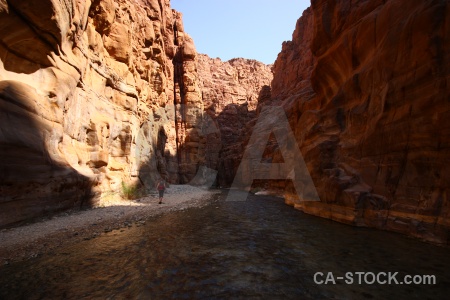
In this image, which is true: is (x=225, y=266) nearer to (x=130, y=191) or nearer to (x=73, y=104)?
(x=73, y=104)

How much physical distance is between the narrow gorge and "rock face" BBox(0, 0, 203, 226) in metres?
0.06

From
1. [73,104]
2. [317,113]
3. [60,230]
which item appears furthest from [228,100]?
[60,230]

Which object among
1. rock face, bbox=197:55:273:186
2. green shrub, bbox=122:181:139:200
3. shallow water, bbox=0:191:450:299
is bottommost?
shallow water, bbox=0:191:450:299

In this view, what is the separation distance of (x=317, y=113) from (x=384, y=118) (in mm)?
7697

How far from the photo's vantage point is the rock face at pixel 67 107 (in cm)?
1045

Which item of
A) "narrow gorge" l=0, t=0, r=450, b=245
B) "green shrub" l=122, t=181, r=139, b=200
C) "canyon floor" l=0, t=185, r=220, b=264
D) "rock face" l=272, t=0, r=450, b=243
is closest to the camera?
"canyon floor" l=0, t=185, r=220, b=264

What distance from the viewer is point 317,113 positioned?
19.9 m

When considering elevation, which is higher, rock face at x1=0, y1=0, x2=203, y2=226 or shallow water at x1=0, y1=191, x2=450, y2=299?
rock face at x1=0, y1=0, x2=203, y2=226

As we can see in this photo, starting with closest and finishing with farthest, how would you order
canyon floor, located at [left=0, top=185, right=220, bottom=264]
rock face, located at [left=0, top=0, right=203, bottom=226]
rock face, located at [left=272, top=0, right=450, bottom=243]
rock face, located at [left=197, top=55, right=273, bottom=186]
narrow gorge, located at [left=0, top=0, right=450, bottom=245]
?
1. canyon floor, located at [left=0, top=185, right=220, bottom=264]
2. rock face, located at [left=272, top=0, right=450, bottom=243]
3. narrow gorge, located at [left=0, top=0, right=450, bottom=245]
4. rock face, located at [left=0, top=0, right=203, bottom=226]
5. rock face, located at [left=197, top=55, right=273, bottom=186]

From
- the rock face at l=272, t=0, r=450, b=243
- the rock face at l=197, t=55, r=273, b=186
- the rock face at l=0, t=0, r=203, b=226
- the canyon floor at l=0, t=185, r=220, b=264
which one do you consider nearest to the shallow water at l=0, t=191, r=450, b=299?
the canyon floor at l=0, t=185, r=220, b=264

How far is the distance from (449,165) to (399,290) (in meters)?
6.04

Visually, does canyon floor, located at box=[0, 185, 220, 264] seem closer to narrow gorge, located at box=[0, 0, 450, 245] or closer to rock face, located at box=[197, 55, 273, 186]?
narrow gorge, located at box=[0, 0, 450, 245]

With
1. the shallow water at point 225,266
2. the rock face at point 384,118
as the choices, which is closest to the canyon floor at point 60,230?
the shallow water at point 225,266

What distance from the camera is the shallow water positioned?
588 centimetres
